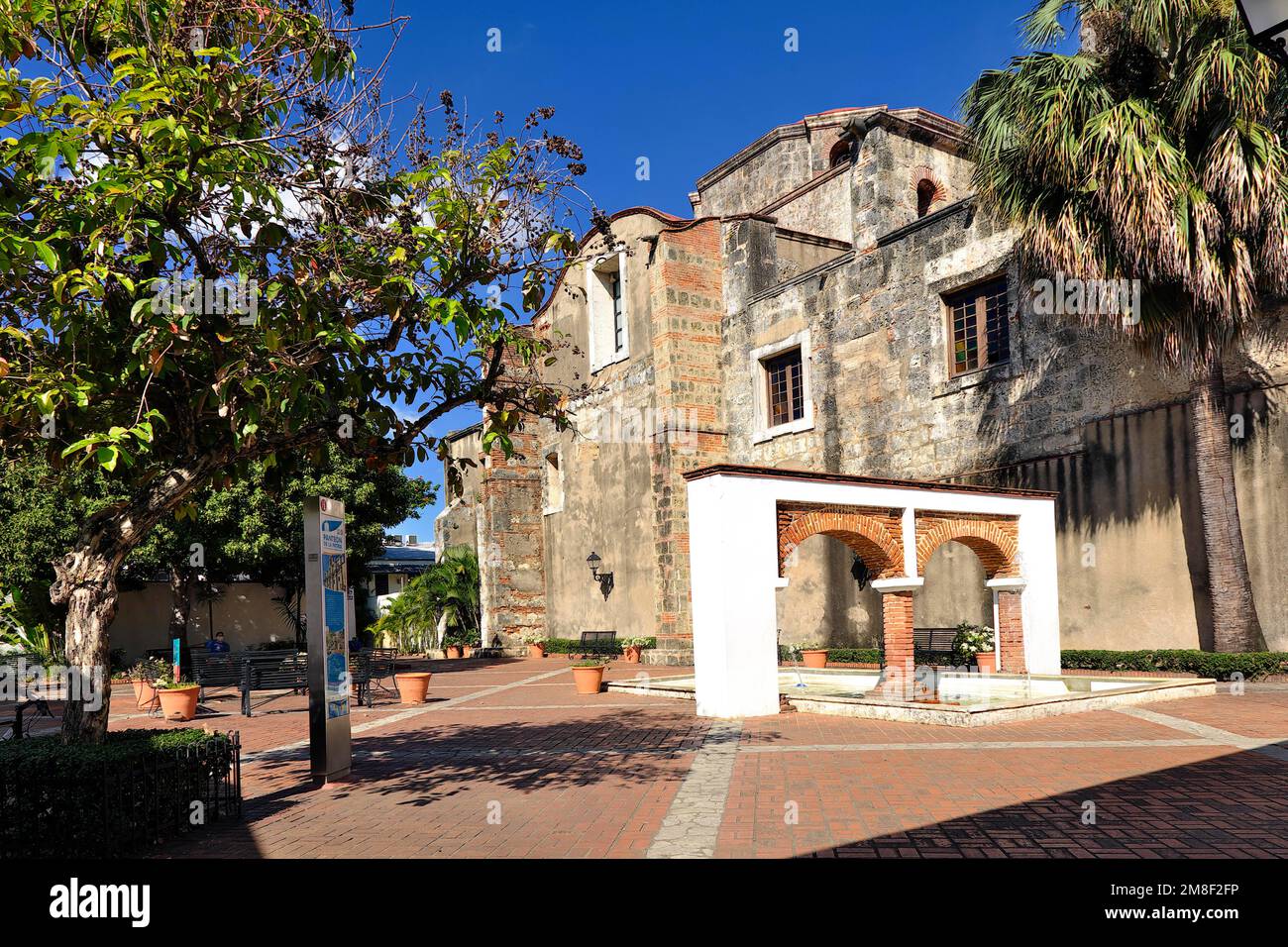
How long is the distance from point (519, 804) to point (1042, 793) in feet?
13.7

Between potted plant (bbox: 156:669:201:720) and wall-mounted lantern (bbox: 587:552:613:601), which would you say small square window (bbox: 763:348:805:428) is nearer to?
wall-mounted lantern (bbox: 587:552:613:601)

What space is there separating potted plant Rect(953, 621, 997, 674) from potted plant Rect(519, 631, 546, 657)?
15.5 meters

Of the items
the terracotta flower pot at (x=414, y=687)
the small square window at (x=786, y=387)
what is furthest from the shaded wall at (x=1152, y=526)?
the terracotta flower pot at (x=414, y=687)

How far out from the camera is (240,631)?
34.0 m

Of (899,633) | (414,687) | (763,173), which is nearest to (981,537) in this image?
(899,633)

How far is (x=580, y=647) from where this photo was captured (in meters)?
27.7

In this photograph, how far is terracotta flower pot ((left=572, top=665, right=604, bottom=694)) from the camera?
16891mm

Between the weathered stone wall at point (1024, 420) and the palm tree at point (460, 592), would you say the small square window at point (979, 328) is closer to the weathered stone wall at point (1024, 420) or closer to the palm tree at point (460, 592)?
the weathered stone wall at point (1024, 420)

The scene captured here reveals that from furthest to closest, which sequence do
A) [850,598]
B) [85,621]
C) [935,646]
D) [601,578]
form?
[601,578] → [850,598] → [935,646] → [85,621]

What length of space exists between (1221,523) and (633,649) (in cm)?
1435

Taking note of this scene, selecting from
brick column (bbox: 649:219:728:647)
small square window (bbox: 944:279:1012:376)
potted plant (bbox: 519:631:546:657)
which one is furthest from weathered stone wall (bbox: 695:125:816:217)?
potted plant (bbox: 519:631:546:657)

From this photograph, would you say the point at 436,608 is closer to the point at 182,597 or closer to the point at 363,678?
the point at 182,597

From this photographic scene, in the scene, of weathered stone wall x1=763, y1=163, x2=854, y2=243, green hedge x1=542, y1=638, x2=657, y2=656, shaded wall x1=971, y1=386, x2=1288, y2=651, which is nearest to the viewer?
shaded wall x1=971, y1=386, x2=1288, y2=651

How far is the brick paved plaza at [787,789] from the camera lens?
642 centimetres
